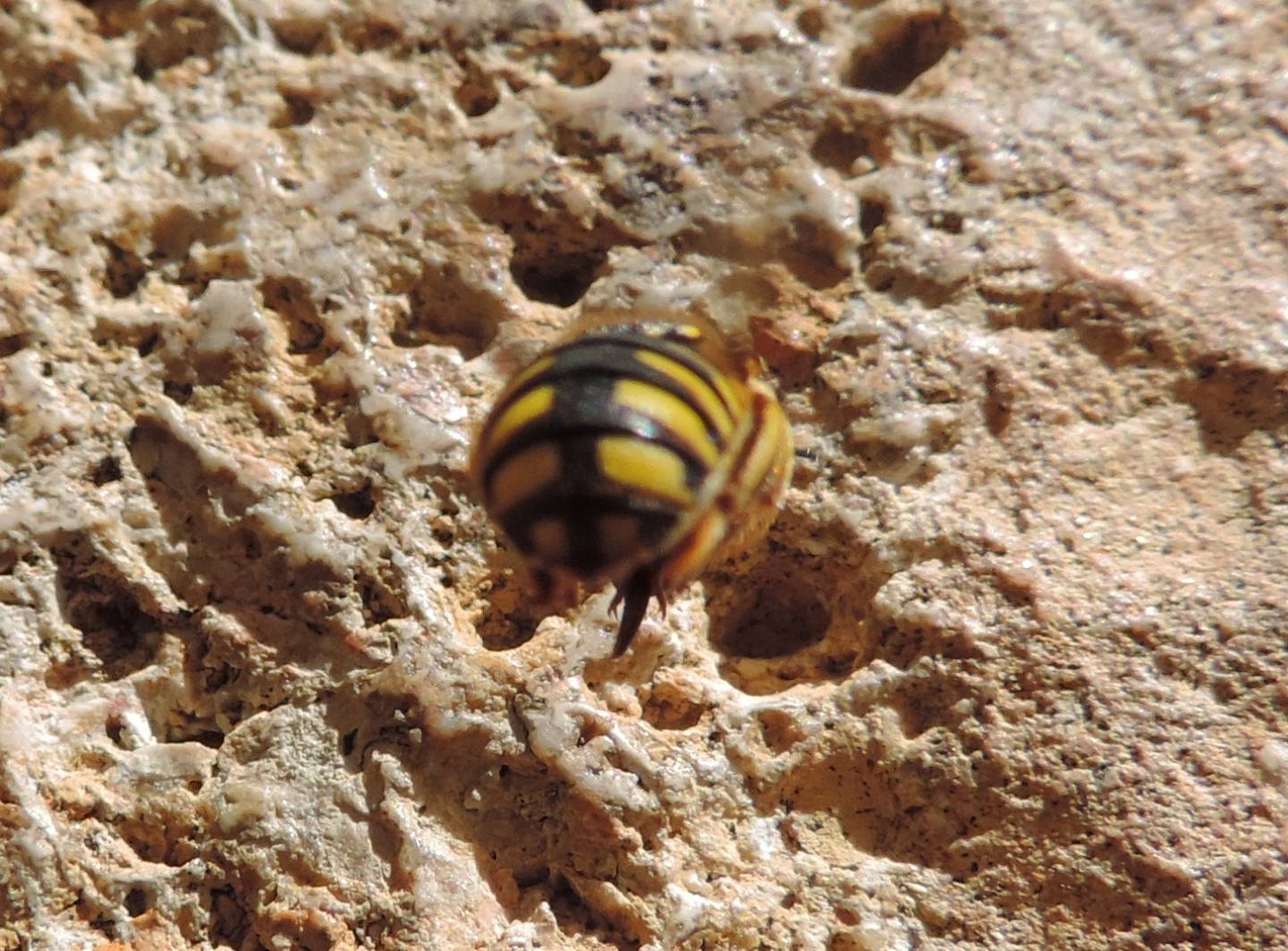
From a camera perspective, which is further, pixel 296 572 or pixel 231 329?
pixel 231 329

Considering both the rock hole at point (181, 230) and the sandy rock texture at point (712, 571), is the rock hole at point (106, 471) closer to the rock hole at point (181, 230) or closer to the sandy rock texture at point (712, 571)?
the sandy rock texture at point (712, 571)

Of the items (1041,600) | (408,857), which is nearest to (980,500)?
(1041,600)

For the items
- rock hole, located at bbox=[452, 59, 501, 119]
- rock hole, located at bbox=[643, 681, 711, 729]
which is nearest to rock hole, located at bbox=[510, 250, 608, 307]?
rock hole, located at bbox=[452, 59, 501, 119]

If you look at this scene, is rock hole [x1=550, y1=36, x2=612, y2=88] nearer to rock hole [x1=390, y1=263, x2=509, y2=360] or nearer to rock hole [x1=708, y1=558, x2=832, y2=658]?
rock hole [x1=390, y1=263, x2=509, y2=360]

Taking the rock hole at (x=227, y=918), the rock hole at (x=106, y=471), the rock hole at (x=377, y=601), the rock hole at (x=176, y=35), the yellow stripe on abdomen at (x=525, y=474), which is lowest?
the rock hole at (x=227, y=918)

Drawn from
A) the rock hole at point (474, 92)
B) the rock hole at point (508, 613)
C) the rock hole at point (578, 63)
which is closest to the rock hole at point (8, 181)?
the rock hole at point (474, 92)

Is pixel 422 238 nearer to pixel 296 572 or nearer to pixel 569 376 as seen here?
pixel 296 572

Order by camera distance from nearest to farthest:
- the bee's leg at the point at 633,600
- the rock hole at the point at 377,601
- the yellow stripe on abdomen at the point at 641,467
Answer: the yellow stripe on abdomen at the point at 641,467 < the bee's leg at the point at 633,600 < the rock hole at the point at 377,601
